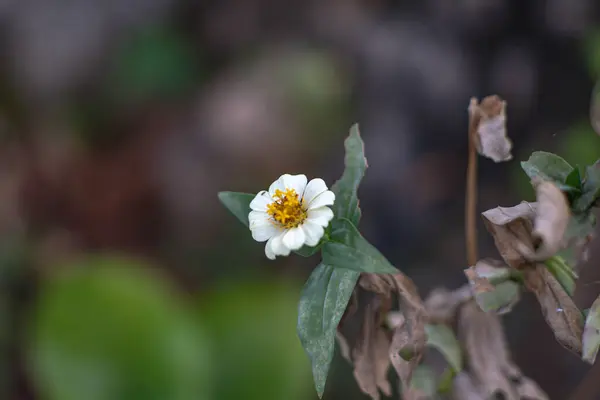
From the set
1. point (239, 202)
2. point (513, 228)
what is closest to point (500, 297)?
point (513, 228)

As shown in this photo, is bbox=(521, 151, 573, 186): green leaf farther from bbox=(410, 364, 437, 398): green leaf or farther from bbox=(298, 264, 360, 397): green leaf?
bbox=(410, 364, 437, 398): green leaf

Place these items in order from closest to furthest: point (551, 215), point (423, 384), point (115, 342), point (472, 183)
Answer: point (551, 215) < point (472, 183) < point (423, 384) < point (115, 342)

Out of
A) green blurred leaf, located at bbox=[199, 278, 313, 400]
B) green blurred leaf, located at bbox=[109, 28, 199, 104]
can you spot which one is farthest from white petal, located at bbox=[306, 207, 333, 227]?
green blurred leaf, located at bbox=[109, 28, 199, 104]

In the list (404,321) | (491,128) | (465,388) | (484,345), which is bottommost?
(465,388)

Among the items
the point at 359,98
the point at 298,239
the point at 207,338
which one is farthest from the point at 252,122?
the point at 298,239

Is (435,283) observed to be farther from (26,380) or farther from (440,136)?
(26,380)

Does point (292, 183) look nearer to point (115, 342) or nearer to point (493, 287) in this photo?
point (493, 287)
